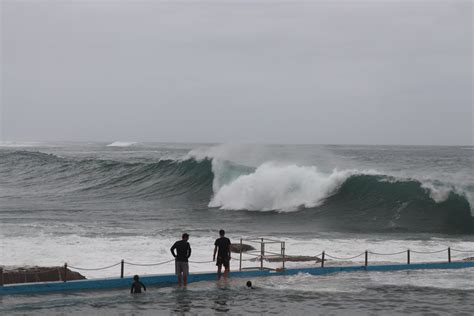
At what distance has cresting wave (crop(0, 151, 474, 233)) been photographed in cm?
2733

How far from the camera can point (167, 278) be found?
1262cm

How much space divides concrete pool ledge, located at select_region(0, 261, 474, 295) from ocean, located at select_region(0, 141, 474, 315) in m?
0.38

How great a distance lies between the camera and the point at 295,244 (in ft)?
62.8

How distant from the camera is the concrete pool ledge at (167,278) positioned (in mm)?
11352

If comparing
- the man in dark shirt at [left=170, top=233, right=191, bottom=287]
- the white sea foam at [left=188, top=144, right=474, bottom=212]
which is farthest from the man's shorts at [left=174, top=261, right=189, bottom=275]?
the white sea foam at [left=188, top=144, right=474, bottom=212]

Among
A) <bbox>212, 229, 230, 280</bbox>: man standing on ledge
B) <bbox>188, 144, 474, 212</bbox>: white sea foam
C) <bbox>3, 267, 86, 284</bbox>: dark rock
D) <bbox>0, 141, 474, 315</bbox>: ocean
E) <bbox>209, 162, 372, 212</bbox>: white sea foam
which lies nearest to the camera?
<bbox>0, 141, 474, 315</bbox>: ocean

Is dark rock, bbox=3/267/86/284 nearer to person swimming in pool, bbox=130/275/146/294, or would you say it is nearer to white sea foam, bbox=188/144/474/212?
person swimming in pool, bbox=130/275/146/294

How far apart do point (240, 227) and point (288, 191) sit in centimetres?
889

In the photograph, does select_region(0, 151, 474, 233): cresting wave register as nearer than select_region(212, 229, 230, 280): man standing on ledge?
No

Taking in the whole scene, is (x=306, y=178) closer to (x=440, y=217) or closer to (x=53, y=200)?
(x=440, y=217)

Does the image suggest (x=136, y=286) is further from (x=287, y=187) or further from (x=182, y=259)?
(x=287, y=187)

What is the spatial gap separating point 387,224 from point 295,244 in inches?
318

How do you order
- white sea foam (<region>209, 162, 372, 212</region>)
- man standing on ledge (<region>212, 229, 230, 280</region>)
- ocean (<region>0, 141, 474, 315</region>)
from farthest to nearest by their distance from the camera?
white sea foam (<region>209, 162, 372, 212</region>) < man standing on ledge (<region>212, 229, 230, 280</region>) < ocean (<region>0, 141, 474, 315</region>)

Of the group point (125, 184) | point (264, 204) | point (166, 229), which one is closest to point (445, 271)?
point (166, 229)
